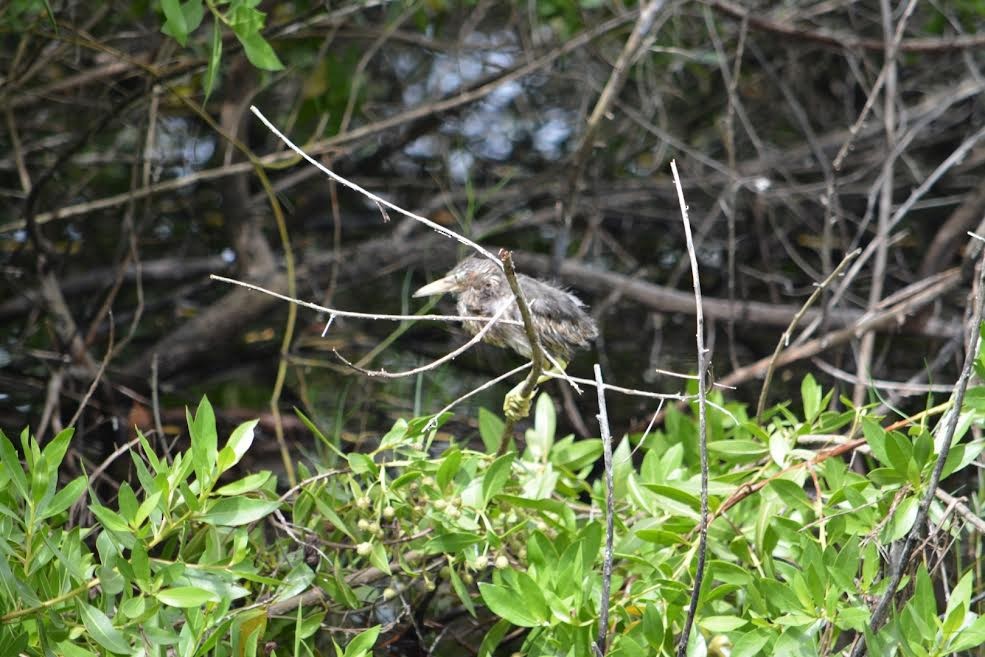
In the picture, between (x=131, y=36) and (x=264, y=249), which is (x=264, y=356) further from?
(x=131, y=36)

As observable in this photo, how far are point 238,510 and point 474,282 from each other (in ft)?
3.49

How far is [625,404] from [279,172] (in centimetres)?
176

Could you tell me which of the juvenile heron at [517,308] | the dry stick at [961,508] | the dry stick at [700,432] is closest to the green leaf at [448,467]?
the juvenile heron at [517,308]

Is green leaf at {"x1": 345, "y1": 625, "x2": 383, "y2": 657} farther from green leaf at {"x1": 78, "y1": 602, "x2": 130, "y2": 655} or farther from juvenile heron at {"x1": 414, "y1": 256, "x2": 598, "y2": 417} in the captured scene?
juvenile heron at {"x1": 414, "y1": 256, "x2": 598, "y2": 417}

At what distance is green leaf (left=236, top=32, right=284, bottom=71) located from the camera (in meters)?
2.58

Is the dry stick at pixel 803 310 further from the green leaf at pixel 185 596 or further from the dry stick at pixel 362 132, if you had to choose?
the dry stick at pixel 362 132

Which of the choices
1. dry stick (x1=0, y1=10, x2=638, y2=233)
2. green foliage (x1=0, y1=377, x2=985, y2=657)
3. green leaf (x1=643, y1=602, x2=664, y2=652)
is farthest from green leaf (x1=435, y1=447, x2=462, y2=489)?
dry stick (x1=0, y1=10, x2=638, y2=233)

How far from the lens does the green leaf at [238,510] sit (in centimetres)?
201

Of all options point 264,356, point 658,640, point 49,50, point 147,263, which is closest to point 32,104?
point 49,50

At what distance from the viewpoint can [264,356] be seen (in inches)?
→ 171

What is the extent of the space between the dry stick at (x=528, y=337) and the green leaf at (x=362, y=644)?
53cm

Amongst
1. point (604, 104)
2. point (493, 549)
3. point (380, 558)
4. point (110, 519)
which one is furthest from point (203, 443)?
point (604, 104)

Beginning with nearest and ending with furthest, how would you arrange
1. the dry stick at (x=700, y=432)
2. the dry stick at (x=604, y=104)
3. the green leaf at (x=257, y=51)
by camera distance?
the dry stick at (x=700, y=432) < the green leaf at (x=257, y=51) < the dry stick at (x=604, y=104)

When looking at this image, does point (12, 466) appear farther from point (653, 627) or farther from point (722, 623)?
point (722, 623)
